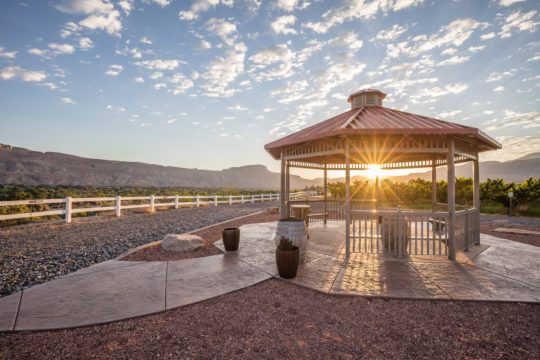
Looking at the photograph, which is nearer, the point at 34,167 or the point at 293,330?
the point at 293,330

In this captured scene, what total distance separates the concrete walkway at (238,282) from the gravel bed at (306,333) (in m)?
0.27

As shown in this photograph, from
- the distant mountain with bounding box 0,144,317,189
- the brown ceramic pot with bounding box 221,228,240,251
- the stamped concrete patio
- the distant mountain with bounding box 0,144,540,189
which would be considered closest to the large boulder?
the stamped concrete patio

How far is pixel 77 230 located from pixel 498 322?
12591 mm

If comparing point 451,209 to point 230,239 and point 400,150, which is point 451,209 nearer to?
point 400,150

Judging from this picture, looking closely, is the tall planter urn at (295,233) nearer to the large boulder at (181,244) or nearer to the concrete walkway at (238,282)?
the concrete walkway at (238,282)

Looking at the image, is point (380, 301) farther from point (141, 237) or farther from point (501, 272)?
point (141, 237)

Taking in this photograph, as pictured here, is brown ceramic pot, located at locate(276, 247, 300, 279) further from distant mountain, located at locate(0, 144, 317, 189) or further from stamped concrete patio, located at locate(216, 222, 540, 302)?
distant mountain, located at locate(0, 144, 317, 189)

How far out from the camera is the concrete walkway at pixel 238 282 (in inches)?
143

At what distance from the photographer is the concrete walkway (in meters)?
3.63

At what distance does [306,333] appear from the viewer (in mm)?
3164

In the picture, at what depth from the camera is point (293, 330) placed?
322 cm

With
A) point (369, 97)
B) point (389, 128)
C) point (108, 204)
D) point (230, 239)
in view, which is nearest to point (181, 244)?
point (230, 239)

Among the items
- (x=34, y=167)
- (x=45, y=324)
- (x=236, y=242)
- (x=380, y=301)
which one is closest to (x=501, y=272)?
(x=380, y=301)

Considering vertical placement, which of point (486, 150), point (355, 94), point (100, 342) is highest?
point (355, 94)
